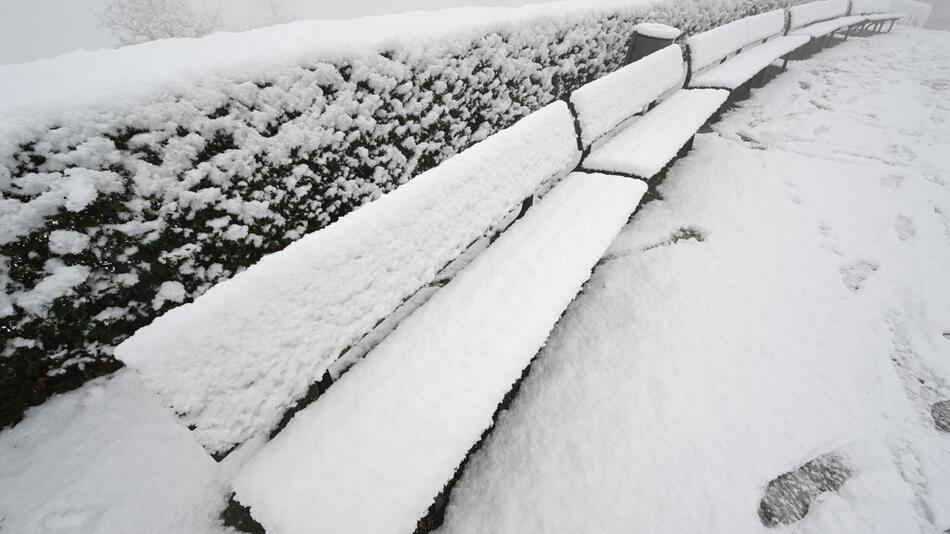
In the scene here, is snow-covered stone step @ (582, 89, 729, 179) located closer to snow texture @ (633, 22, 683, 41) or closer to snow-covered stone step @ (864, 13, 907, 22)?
snow texture @ (633, 22, 683, 41)

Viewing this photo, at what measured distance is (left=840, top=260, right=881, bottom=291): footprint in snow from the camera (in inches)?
107

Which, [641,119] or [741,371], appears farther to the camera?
[641,119]

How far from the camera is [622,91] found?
11.3 feet

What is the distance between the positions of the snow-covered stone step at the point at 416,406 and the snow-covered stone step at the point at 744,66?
3.95 meters

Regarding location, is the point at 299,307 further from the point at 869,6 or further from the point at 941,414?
the point at 869,6

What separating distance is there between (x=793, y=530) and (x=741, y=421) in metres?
0.46

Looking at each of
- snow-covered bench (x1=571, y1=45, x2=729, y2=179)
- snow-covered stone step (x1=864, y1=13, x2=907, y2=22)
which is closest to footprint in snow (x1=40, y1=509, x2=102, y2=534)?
snow-covered bench (x1=571, y1=45, x2=729, y2=179)

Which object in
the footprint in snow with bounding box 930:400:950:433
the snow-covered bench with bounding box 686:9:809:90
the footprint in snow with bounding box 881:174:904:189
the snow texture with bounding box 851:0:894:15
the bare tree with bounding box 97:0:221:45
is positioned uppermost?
the bare tree with bounding box 97:0:221:45

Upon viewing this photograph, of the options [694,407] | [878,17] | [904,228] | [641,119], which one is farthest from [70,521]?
[878,17]

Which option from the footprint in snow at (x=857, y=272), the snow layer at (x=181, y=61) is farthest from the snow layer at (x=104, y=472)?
the footprint in snow at (x=857, y=272)

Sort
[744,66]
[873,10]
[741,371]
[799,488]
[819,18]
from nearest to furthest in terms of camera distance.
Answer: [799,488], [741,371], [744,66], [819,18], [873,10]

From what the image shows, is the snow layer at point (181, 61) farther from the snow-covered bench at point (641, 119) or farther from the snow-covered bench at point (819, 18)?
the snow-covered bench at point (819, 18)

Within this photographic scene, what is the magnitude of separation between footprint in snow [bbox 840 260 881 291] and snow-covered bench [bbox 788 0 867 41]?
7213 millimetres

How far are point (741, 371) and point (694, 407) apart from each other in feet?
1.35
